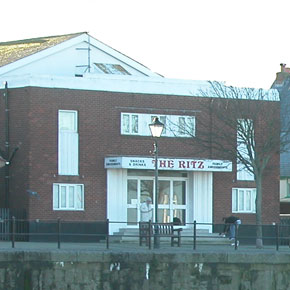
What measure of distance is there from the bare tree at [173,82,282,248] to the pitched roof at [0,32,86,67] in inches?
294

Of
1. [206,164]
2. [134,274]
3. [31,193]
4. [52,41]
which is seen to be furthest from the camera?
[52,41]

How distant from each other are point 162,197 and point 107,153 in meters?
3.05

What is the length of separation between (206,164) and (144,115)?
3.02 m

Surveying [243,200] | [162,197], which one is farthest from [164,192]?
[243,200]

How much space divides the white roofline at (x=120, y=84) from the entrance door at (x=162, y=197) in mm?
3402

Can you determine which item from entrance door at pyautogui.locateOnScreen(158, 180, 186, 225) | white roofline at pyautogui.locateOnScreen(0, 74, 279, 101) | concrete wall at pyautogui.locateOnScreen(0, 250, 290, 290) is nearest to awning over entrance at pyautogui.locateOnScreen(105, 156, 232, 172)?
entrance door at pyautogui.locateOnScreen(158, 180, 186, 225)

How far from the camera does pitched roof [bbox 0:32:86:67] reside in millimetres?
47072

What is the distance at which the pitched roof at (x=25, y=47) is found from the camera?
47072 millimetres

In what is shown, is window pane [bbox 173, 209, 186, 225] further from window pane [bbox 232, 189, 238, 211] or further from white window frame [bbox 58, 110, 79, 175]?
white window frame [bbox 58, 110, 79, 175]

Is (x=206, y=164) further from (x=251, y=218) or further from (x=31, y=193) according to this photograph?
(x=31, y=193)

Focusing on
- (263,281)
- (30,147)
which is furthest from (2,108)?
(263,281)

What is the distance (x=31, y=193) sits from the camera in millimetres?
41031

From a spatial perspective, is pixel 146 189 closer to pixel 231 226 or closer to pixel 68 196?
pixel 68 196

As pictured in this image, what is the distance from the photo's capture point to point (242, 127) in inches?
1598
